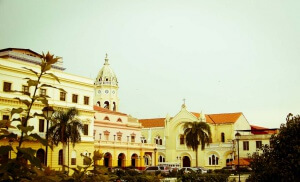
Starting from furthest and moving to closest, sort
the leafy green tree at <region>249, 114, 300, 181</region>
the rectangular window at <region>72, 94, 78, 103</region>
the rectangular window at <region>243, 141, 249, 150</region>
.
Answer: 1. the rectangular window at <region>243, 141, 249, 150</region>
2. the rectangular window at <region>72, 94, 78, 103</region>
3. the leafy green tree at <region>249, 114, 300, 181</region>

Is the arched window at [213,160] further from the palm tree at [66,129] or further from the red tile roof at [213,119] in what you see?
the palm tree at [66,129]

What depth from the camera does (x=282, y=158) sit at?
49.8ft

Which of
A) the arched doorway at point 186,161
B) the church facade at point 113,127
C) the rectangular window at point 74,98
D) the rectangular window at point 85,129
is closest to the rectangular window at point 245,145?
the church facade at point 113,127

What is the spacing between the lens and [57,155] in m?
35.8

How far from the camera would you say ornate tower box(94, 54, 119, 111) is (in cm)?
6147

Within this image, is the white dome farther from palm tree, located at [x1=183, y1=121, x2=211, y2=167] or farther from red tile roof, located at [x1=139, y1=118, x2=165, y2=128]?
palm tree, located at [x1=183, y1=121, x2=211, y2=167]

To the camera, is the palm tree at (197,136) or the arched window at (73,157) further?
the palm tree at (197,136)

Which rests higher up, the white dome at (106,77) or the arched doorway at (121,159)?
the white dome at (106,77)

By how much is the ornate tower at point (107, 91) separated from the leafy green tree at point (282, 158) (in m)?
45.9

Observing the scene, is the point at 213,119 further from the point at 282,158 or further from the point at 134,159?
the point at 282,158

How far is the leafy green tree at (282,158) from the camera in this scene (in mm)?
14570

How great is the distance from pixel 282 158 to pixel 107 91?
159 feet

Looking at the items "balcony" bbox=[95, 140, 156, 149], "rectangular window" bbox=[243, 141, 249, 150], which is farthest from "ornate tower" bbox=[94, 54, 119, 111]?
"rectangular window" bbox=[243, 141, 249, 150]

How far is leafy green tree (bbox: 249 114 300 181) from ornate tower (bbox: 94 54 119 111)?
4587 cm
